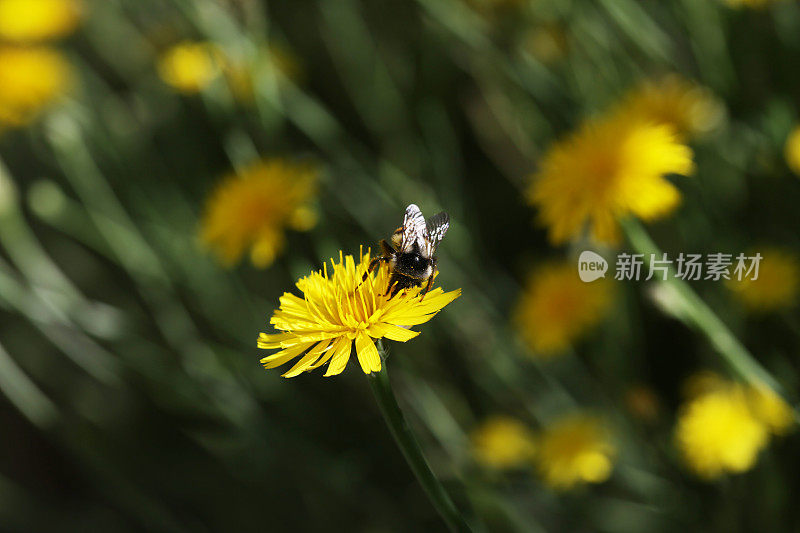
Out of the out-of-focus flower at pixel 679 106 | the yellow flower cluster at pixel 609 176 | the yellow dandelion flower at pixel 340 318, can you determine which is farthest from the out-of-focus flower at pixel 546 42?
the yellow dandelion flower at pixel 340 318

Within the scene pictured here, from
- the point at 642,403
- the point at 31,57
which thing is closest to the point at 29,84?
the point at 31,57

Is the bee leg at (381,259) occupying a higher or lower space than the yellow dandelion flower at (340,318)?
higher

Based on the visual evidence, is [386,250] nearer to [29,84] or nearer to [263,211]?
[263,211]

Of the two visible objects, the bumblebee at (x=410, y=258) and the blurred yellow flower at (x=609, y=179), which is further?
the blurred yellow flower at (x=609, y=179)

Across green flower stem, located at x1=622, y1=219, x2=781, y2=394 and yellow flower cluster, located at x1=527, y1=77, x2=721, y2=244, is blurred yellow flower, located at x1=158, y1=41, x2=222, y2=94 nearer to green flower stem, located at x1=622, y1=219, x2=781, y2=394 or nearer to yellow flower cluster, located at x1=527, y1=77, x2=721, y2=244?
yellow flower cluster, located at x1=527, y1=77, x2=721, y2=244

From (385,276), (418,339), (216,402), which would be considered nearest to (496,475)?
(418,339)

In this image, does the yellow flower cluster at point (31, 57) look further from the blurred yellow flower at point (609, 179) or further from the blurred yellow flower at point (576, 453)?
the blurred yellow flower at point (576, 453)

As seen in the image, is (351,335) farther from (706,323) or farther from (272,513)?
(272,513)
